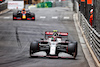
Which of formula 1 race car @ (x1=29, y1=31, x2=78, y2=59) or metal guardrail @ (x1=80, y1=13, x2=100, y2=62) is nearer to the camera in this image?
metal guardrail @ (x1=80, y1=13, x2=100, y2=62)

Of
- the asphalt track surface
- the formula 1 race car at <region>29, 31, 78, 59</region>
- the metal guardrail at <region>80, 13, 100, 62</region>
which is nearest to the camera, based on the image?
the metal guardrail at <region>80, 13, 100, 62</region>

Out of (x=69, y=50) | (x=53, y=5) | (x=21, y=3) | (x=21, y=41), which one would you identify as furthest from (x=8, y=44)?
(x=53, y=5)

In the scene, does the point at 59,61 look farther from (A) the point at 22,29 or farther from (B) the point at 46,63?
(A) the point at 22,29

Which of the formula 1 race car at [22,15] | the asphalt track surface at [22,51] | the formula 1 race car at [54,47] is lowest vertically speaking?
the asphalt track surface at [22,51]

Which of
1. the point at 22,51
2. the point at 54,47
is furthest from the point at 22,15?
the point at 54,47

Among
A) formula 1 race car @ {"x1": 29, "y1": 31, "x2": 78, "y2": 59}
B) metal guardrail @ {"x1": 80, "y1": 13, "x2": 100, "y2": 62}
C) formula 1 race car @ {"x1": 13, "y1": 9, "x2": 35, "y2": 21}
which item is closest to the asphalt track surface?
formula 1 race car @ {"x1": 29, "y1": 31, "x2": 78, "y2": 59}

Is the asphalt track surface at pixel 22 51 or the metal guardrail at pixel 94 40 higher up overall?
the metal guardrail at pixel 94 40

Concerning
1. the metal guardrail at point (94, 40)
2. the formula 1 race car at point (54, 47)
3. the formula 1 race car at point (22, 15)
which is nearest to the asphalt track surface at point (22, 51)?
the formula 1 race car at point (54, 47)

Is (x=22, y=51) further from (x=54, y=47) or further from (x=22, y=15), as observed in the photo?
(x=22, y=15)

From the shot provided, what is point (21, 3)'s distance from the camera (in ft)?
148

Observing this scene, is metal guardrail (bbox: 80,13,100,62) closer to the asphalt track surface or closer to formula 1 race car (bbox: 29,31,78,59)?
the asphalt track surface

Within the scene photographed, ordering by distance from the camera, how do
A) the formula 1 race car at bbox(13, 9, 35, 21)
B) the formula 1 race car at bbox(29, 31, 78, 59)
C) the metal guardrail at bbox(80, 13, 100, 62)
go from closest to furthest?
the metal guardrail at bbox(80, 13, 100, 62), the formula 1 race car at bbox(29, 31, 78, 59), the formula 1 race car at bbox(13, 9, 35, 21)

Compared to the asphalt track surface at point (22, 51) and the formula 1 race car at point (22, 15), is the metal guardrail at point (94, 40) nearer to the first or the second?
the asphalt track surface at point (22, 51)

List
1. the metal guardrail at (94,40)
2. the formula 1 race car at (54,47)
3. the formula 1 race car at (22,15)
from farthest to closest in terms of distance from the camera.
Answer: the formula 1 race car at (22,15), the formula 1 race car at (54,47), the metal guardrail at (94,40)
